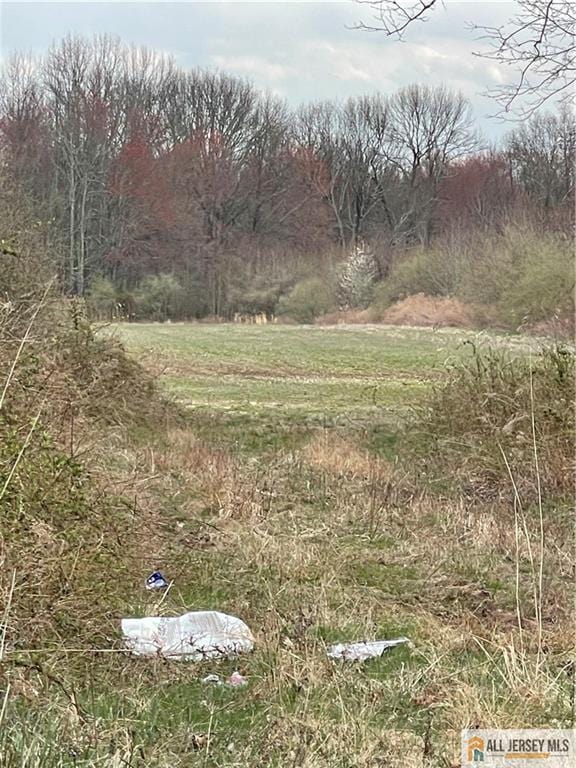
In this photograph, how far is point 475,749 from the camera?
3248mm

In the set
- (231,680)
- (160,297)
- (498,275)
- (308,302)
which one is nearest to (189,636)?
(231,680)

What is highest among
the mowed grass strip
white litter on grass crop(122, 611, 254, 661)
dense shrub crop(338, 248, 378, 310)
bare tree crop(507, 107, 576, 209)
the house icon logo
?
bare tree crop(507, 107, 576, 209)

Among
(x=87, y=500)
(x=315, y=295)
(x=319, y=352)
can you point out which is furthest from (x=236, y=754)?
(x=315, y=295)

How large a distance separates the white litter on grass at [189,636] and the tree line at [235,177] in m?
36.9

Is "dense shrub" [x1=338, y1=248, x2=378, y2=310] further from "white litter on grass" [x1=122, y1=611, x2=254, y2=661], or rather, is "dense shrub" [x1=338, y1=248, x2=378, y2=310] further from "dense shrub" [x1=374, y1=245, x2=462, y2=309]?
"white litter on grass" [x1=122, y1=611, x2=254, y2=661]

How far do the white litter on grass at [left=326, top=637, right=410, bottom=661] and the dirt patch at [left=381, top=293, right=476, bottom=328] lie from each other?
30.5 m

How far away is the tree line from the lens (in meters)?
45.9

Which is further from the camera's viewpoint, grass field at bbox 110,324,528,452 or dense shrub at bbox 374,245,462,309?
dense shrub at bbox 374,245,462,309

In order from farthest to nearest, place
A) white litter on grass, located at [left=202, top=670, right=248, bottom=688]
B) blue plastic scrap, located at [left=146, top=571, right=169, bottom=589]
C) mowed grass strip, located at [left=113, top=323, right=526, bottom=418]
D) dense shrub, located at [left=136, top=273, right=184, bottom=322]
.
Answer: dense shrub, located at [left=136, top=273, right=184, bottom=322] < mowed grass strip, located at [left=113, top=323, right=526, bottom=418] < blue plastic scrap, located at [left=146, top=571, right=169, bottom=589] < white litter on grass, located at [left=202, top=670, right=248, bottom=688]

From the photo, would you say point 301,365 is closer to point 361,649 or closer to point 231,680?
point 361,649

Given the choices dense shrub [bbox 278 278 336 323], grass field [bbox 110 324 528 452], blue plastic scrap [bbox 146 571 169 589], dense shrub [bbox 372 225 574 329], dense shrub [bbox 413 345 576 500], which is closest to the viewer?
blue plastic scrap [bbox 146 571 169 589]

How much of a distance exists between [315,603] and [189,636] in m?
0.99

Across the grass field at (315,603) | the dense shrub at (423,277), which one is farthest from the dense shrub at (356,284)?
the grass field at (315,603)

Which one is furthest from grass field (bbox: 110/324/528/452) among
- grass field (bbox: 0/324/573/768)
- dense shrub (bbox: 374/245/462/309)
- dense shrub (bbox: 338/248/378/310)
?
dense shrub (bbox: 338/248/378/310)
